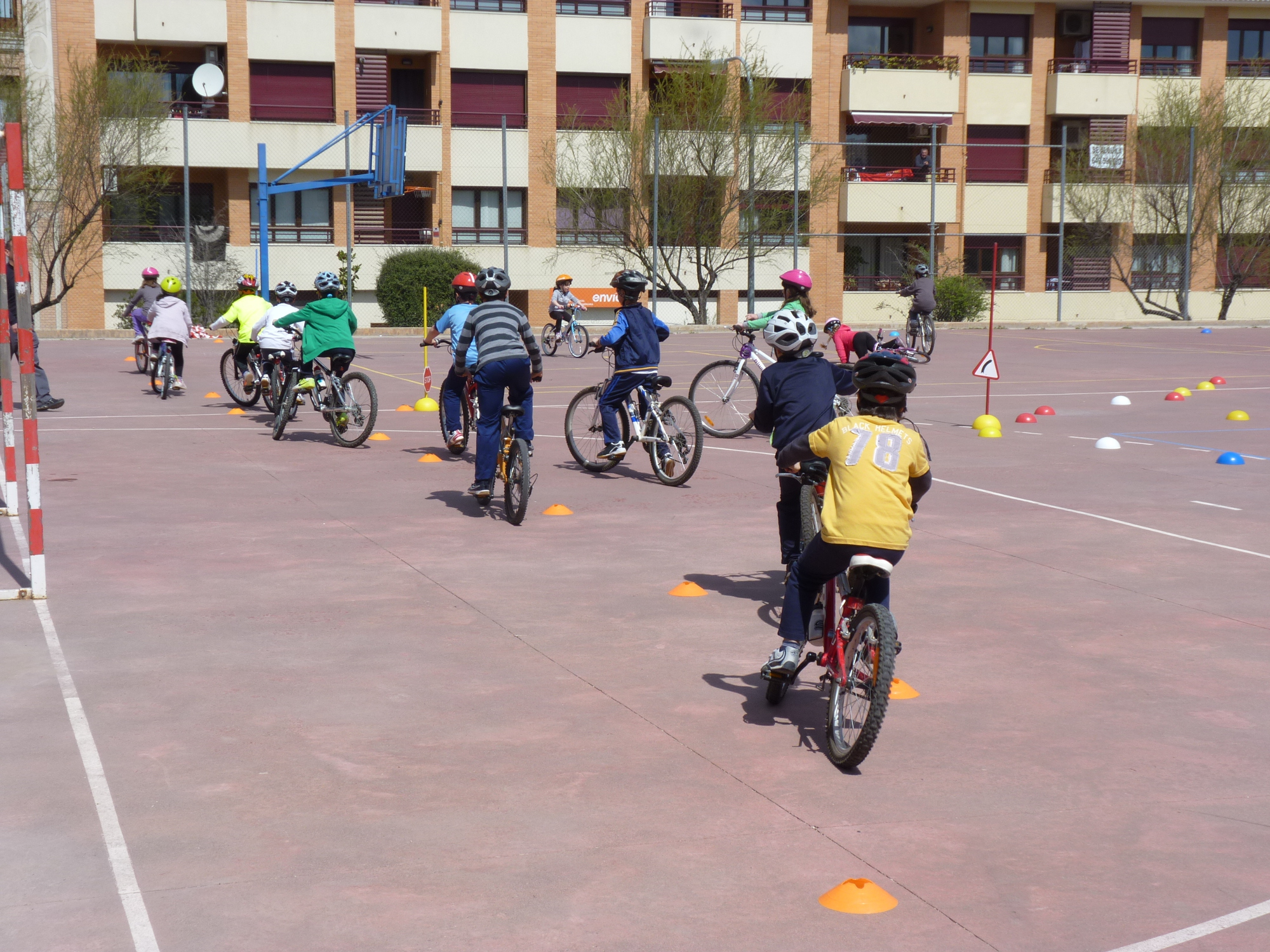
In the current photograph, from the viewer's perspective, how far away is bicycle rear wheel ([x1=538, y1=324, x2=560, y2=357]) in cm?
3122

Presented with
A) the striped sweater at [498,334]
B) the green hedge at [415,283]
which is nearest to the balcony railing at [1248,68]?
the green hedge at [415,283]

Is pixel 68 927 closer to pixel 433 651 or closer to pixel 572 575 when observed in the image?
pixel 433 651

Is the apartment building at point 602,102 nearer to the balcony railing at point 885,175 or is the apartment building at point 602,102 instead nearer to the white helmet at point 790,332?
the balcony railing at point 885,175

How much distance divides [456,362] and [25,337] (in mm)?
5278

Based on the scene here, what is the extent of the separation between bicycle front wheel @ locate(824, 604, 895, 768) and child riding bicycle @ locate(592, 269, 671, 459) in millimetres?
7252

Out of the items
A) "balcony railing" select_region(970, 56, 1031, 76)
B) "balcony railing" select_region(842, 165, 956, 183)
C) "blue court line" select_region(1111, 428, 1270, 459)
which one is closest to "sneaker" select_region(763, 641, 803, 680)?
"blue court line" select_region(1111, 428, 1270, 459)

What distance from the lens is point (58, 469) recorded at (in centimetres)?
1376

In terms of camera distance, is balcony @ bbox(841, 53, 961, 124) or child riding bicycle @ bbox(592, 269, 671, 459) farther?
balcony @ bbox(841, 53, 961, 124)

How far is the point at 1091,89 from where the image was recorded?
52250 mm

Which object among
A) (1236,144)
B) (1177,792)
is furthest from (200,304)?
(1177,792)

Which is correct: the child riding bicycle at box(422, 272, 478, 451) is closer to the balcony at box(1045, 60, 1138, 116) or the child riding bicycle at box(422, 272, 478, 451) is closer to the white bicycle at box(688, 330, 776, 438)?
the white bicycle at box(688, 330, 776, 438)

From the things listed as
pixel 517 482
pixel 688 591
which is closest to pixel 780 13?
pixel 517 482

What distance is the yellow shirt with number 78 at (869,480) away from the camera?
5.78 metres

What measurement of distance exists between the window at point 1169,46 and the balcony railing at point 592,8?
1860 centimetres
